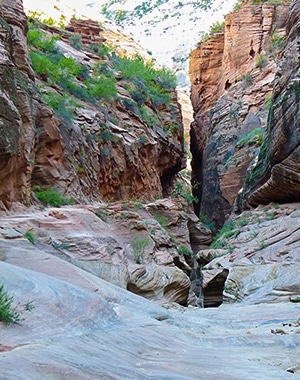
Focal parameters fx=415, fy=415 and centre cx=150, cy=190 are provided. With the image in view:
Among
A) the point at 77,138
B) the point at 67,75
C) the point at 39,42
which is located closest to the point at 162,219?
the point at 77,138

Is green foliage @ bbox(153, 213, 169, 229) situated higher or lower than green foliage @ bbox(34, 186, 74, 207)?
lower

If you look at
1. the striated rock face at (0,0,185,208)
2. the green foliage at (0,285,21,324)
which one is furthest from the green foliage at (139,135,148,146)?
the green foliage at (0,285,21,324)

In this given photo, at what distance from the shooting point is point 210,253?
55.8 feet

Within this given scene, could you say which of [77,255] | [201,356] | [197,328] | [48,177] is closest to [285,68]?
[48,177]

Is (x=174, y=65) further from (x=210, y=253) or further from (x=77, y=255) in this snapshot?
(x=77, y=255)

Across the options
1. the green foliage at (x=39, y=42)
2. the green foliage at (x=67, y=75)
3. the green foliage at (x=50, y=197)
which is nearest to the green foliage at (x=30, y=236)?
the green foliage at (x=50, y=197)

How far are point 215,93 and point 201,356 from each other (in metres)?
32.0

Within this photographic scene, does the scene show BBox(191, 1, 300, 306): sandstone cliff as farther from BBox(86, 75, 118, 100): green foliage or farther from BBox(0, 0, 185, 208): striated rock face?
BBox(86, 75, 118, 100): green foliage

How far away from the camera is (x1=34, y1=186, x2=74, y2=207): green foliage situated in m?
13.3

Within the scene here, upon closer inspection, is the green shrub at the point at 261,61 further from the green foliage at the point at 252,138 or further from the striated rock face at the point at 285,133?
the striated rock face at the point at 285,133

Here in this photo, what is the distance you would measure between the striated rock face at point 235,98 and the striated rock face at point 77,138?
119 inches

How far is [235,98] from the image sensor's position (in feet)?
95.2

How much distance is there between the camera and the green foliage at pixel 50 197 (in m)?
13.3

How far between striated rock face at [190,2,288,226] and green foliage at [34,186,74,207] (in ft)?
45.0
